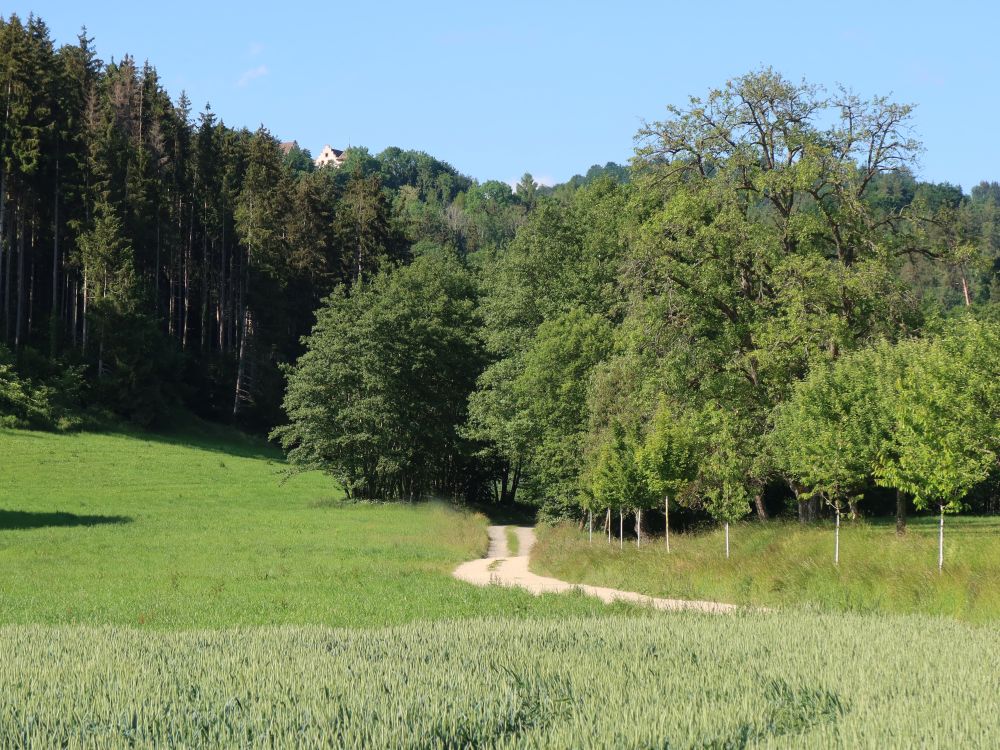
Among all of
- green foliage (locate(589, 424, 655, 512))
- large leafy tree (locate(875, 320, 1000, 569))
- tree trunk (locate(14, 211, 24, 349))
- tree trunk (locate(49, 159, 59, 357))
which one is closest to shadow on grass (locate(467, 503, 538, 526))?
green foliage (locate(589, 424, 655, 512))

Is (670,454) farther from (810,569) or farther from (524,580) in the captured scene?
(810,569)

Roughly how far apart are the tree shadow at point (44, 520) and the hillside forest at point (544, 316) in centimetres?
1822

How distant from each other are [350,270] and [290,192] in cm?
960

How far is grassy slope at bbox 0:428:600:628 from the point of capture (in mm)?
20469

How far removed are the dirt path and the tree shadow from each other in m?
16.8

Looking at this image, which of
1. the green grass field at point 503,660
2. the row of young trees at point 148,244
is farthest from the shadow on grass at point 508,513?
the green grass field at point 503,660

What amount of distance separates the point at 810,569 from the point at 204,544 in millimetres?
23096

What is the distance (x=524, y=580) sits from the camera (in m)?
27.5

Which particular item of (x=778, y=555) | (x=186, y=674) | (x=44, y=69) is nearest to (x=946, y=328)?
(x=778, y=555)

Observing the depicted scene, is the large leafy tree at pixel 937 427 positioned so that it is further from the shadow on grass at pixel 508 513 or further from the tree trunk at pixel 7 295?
the tree trunk at pixel 7 295

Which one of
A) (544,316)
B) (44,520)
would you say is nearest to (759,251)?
(544,316)

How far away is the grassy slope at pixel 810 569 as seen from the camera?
17.6 metres

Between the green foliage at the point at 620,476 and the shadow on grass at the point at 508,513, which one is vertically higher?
the green foliage at the point at 620,476

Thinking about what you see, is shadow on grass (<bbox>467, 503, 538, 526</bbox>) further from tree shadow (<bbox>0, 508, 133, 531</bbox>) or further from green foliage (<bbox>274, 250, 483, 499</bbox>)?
tree shadow (<bbox>0, 508, 133, 531</bbox>)
